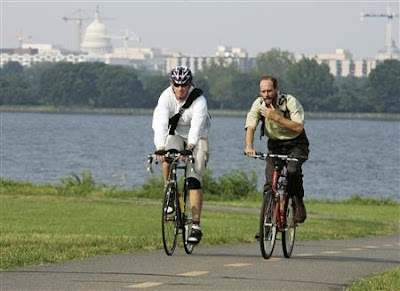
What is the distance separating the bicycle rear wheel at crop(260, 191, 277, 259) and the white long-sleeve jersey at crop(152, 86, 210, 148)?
36.5 inches

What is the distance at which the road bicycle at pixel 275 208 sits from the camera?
51.2 feet

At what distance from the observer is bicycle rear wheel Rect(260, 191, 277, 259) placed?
51.0 ft

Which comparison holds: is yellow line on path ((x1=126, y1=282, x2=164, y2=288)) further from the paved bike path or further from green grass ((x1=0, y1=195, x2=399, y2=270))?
green grass ((x1=0, y1=195, x2=399, y2=270))

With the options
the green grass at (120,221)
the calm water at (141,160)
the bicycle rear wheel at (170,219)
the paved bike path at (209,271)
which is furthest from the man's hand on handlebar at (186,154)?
the calm water at (141,160)

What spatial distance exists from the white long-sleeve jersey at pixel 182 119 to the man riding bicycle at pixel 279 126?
464 millimetres

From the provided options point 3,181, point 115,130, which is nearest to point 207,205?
point 3,181

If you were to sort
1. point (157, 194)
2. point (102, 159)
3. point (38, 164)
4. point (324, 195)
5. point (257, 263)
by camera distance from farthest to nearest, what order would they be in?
1. point (102, 159)
2. point (38, 164)
3. point (324, 195)
4. point (157, 194)
5. point (257, 263)

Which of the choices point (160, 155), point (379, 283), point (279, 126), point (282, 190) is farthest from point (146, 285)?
point (279, 126)

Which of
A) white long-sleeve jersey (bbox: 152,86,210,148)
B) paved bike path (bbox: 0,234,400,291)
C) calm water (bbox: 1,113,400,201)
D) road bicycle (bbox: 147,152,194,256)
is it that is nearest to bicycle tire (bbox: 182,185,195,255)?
road bicycle (bbox: 147,152,194,256)

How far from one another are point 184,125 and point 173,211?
0.89 meters

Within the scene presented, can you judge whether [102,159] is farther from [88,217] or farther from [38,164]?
[88,217]

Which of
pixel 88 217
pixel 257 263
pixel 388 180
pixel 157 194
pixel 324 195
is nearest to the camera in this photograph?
pixel 257 263

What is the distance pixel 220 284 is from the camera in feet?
44.2

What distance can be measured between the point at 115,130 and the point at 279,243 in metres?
150
